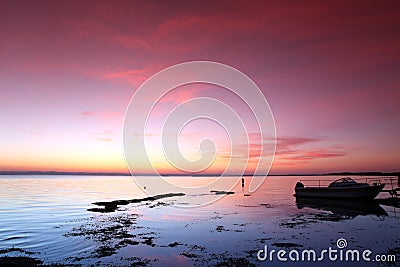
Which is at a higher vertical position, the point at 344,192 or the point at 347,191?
the point at 347,191

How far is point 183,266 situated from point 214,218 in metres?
21.1

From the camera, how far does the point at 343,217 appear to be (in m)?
37.6

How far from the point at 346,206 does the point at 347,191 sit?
656cm

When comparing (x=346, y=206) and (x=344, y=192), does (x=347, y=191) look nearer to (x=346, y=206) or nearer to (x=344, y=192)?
(x=344, y=192)

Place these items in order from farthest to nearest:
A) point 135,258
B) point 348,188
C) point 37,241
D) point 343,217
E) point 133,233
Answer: point 348,188
point 343,217
point 133,233
point 37,241
point 135,258

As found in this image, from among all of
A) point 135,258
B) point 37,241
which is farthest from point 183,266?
point 37,241

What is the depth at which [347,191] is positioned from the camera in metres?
56.0

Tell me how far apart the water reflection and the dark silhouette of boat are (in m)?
1.00

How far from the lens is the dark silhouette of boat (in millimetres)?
53312

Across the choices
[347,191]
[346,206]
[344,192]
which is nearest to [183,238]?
[346,206]

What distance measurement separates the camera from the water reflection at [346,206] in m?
40.8

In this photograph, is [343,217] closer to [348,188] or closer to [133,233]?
[348,188]

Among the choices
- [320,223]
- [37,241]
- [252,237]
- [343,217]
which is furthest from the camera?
[343,217]

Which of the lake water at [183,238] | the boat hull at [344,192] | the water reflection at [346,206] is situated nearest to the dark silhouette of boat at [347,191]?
the boat hull at [344,192]
